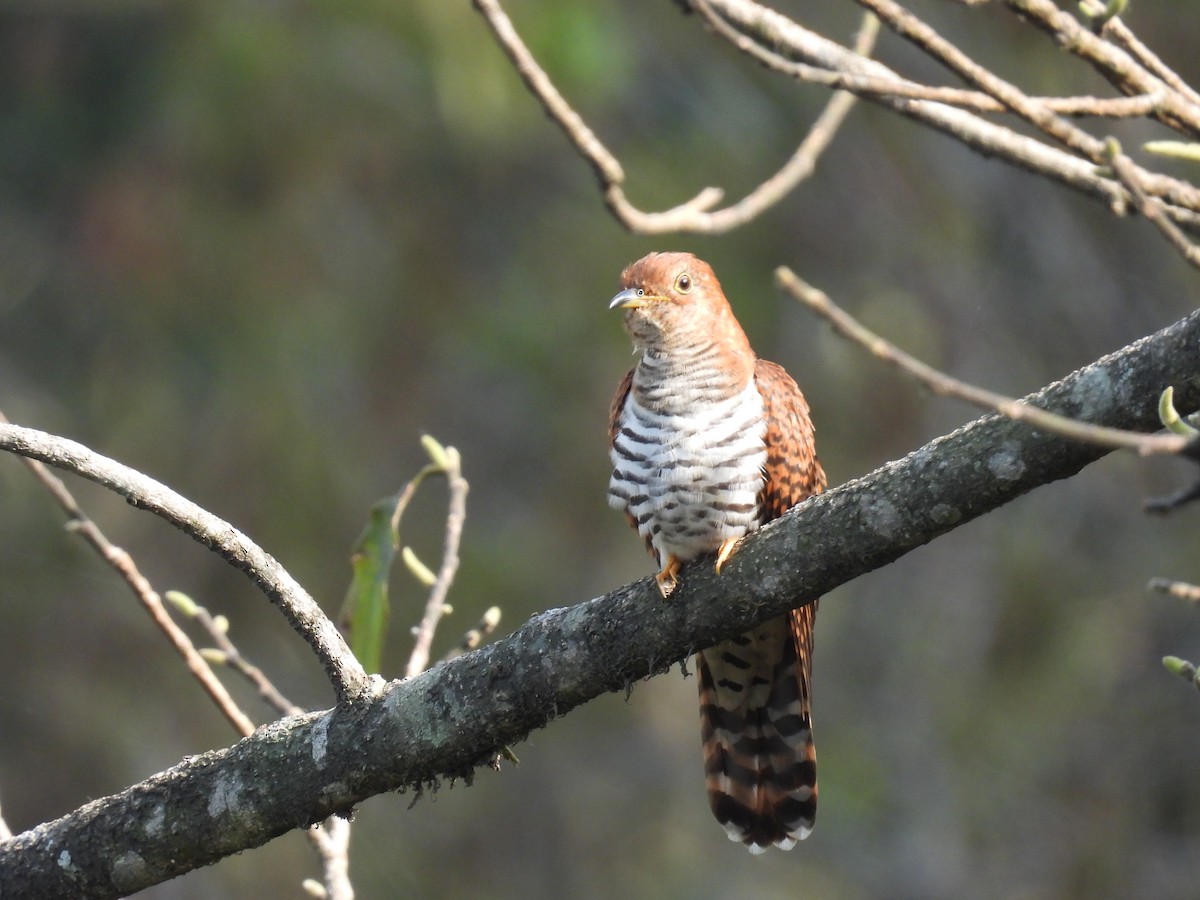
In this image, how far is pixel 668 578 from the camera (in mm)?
2582

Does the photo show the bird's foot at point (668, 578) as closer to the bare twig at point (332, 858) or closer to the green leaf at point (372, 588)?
the green leaf at point (372, 588)

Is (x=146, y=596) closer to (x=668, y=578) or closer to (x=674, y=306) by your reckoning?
(x=668, y=578)

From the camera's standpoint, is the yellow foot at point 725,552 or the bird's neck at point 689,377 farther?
the bird's neck at point 689,377

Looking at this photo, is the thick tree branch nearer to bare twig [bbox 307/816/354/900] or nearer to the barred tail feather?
bare twig [bbox 307/816/354/900]

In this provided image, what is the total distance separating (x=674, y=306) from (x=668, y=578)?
0.93m

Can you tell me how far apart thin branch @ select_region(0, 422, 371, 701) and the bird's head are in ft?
3.52

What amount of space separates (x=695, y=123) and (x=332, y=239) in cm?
222

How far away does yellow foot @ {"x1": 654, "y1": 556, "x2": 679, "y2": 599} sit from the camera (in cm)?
247

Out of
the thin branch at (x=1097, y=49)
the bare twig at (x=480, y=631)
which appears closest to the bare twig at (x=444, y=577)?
the bare twig at (x=480, y=631)

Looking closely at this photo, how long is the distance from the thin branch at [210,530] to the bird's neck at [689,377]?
0.93 meters

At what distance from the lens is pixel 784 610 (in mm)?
2340

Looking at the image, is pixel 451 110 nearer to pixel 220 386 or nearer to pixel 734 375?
pixel 220 386

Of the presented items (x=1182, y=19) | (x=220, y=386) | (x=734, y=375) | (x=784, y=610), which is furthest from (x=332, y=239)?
(x=784, y=610)

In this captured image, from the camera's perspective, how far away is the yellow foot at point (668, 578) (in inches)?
97.2
